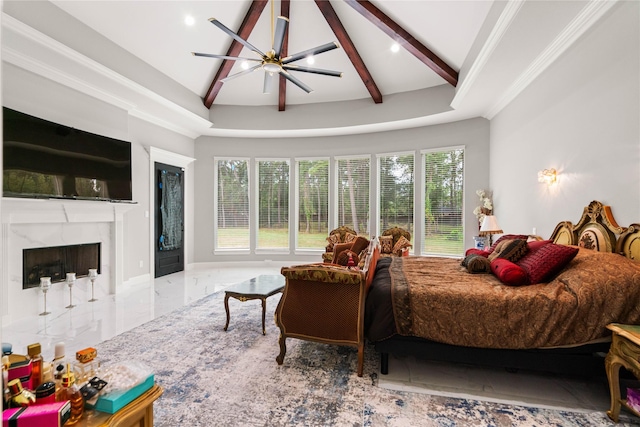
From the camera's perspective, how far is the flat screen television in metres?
3.78

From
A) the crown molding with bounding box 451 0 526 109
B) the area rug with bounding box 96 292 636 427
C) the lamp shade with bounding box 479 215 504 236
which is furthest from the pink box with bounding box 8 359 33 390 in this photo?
the lamp shade with bounding box 479 215 504 236

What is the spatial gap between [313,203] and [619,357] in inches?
234

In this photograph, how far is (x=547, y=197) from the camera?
400 centimetres

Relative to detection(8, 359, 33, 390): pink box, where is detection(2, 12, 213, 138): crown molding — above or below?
above

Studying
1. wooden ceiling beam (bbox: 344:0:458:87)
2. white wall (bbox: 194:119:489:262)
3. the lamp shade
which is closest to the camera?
wooden ceiling beam (bbox: 344:0:458:87)

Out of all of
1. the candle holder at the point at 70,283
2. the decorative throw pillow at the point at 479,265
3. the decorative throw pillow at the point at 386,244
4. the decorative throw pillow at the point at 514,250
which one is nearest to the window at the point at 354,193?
the decorative throw pillow at the point at 386,244

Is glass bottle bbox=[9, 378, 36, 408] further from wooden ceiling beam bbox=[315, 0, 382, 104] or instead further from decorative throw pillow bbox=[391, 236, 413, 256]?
decorative throw pillow bbox=[391, 236, 413, 256]

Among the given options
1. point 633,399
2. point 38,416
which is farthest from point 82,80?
point 633,399

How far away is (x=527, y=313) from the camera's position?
8.09 feet

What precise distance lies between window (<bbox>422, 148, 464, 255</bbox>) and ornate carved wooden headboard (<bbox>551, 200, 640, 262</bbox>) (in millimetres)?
→ 2835

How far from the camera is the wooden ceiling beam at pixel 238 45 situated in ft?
15.5

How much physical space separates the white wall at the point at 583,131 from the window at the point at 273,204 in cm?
461

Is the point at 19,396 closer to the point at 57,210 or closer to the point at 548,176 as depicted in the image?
the point at 57,210

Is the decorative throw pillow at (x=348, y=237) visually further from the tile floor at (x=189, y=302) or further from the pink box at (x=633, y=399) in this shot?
the pink box at (x=633, y=399)
